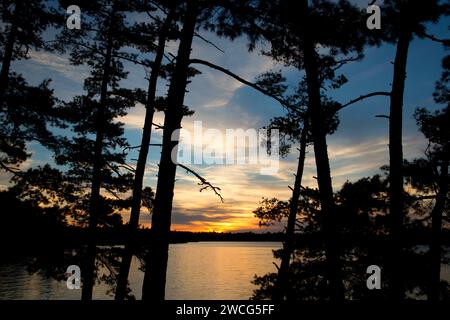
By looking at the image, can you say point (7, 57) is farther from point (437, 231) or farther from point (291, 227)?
point (437, 231)

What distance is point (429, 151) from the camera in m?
15.4

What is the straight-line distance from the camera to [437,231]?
15.0 m

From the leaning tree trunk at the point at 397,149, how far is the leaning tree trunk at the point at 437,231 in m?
9.53

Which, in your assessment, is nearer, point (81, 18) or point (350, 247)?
point (81, 18)

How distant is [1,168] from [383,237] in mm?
15233

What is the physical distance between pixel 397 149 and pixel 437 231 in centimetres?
1002

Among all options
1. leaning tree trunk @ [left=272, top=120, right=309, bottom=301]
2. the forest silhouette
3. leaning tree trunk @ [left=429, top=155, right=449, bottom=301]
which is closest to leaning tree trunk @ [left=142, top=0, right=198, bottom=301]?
the forest silhouette

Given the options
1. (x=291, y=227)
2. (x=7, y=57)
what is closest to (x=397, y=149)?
(x=291, y=227)

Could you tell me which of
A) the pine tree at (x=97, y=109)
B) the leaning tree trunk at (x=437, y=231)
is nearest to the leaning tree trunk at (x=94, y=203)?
the pine tree at (x=97, y=109)

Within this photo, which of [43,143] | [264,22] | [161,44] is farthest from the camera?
[43,143]

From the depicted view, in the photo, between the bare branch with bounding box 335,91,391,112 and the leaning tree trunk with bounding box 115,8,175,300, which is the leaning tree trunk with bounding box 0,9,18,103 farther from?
the bare branch with bounding box 335,91,391,112

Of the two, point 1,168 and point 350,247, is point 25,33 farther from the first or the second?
point 350,247
